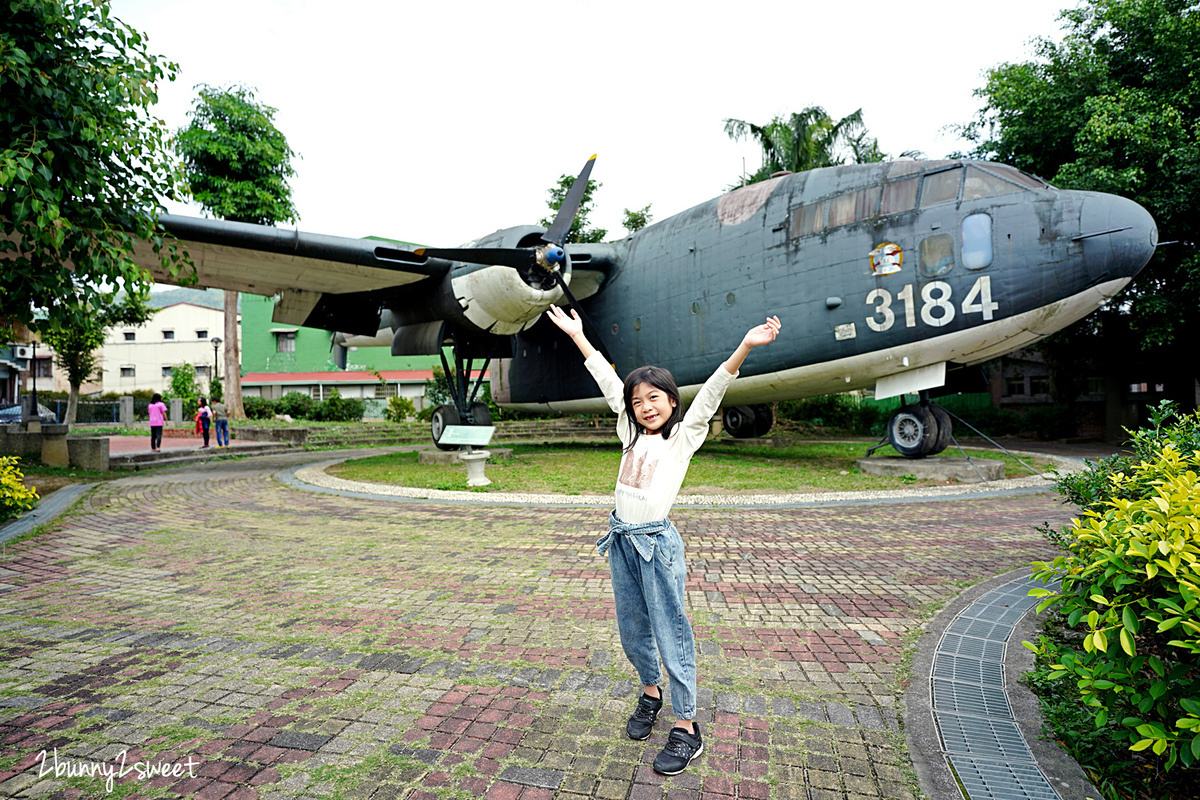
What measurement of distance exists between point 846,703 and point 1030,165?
21.6m

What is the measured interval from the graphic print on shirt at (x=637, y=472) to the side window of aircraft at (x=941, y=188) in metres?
9.99

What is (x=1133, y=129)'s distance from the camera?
1554 cm

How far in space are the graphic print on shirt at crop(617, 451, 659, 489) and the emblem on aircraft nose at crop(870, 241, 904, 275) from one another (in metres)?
9.40

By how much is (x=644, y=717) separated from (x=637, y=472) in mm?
1185

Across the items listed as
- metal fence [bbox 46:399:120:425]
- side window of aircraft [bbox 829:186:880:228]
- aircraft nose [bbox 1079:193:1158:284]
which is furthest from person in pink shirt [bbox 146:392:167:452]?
metal fence [bbox 46:399:120:425]

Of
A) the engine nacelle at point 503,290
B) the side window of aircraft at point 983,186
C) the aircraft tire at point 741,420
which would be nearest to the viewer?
the side window of aircraft at point 983,186

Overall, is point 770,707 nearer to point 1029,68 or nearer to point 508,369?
point 508,369

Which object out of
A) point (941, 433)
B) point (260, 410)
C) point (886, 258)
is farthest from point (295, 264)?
point (260, 410)

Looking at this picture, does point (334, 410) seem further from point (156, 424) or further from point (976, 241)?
point (976, 241)

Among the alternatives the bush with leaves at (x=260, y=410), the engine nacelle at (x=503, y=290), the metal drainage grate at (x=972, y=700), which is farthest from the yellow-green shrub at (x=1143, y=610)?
the bush with leaves at (x=260, y=410)

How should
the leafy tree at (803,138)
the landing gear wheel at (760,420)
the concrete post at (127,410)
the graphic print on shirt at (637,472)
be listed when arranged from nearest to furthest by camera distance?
the graphic print on shirt at (637,472)
the landing gear wheel at (760,420)
the leafy tree at (803,138)
the concrete post at (127,410)

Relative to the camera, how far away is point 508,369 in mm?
19281

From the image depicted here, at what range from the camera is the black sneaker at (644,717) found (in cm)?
282

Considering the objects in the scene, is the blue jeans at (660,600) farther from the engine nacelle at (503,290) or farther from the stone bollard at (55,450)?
the stone bollard at (55,450)
